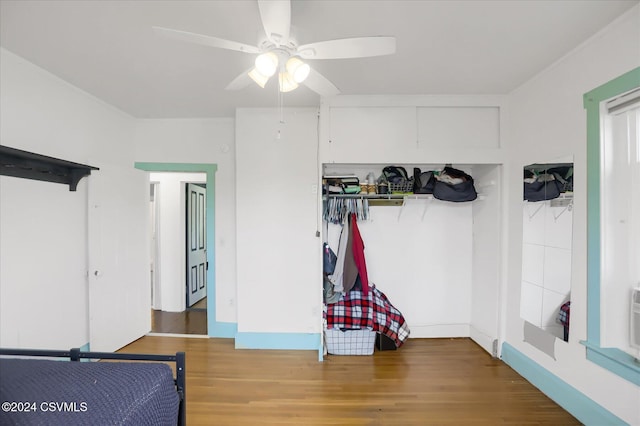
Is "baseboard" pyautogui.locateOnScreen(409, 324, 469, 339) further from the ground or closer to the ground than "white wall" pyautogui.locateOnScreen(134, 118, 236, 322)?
closer to the ground

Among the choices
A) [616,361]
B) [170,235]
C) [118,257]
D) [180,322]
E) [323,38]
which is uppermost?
[323,38]

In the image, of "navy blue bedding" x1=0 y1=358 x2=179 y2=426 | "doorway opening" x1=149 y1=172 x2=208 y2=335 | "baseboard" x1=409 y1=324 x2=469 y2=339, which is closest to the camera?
"navy blue bedding" x1=0 y1=358 x2=179 y2=426

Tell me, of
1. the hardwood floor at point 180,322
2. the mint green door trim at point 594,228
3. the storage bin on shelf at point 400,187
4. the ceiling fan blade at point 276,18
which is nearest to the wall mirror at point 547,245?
the mint green door trim at point 594,228

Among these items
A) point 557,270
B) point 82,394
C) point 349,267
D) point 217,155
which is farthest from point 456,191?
point 82,394

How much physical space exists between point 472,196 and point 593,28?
1465 millimetres

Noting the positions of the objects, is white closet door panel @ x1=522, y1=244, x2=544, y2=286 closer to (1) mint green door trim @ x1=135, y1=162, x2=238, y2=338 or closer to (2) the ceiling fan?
(2) the ceiling fan

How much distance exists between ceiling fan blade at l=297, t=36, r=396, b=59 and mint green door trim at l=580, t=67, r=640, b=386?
146 centimetres

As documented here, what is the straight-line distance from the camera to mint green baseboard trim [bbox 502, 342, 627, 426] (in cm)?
170

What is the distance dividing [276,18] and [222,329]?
10.1 ft

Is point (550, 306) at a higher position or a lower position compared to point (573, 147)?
lower

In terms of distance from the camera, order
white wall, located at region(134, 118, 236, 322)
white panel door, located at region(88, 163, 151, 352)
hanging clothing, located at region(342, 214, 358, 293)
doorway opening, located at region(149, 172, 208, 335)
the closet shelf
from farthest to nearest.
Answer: doorway opening, located at region(149, 172, 208, 335) → white wall, located at region(134, 118, 236, 322) → the closet shelf → hanging clothing, located at region(342, 214, 358, 293) → white panel door, located at region(88, 163, 151, 352)

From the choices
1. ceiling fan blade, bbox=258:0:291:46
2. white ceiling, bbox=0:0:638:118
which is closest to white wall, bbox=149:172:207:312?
white ceiling, bbox=0:0:638:118

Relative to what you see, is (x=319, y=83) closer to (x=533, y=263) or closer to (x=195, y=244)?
(x=533, y=263)

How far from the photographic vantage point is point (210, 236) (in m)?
3.17
